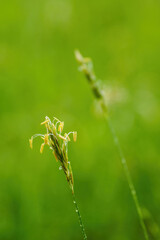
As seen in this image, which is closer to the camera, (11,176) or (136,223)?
(136,223)

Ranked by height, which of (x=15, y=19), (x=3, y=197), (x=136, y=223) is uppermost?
(x=15, y=19)

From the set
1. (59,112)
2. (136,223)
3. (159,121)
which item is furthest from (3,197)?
(159,121)

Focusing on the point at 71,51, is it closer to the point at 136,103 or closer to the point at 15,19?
the point at 15,19

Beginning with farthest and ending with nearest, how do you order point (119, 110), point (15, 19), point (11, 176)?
1. point (15, 19)
2. point (119, 110)
3. point (11, 176)

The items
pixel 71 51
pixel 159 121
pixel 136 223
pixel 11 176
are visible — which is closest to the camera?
pixel 136 223

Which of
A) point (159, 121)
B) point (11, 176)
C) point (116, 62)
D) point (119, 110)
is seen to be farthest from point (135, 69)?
point (11, 176)

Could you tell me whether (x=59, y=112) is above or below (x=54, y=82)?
below
